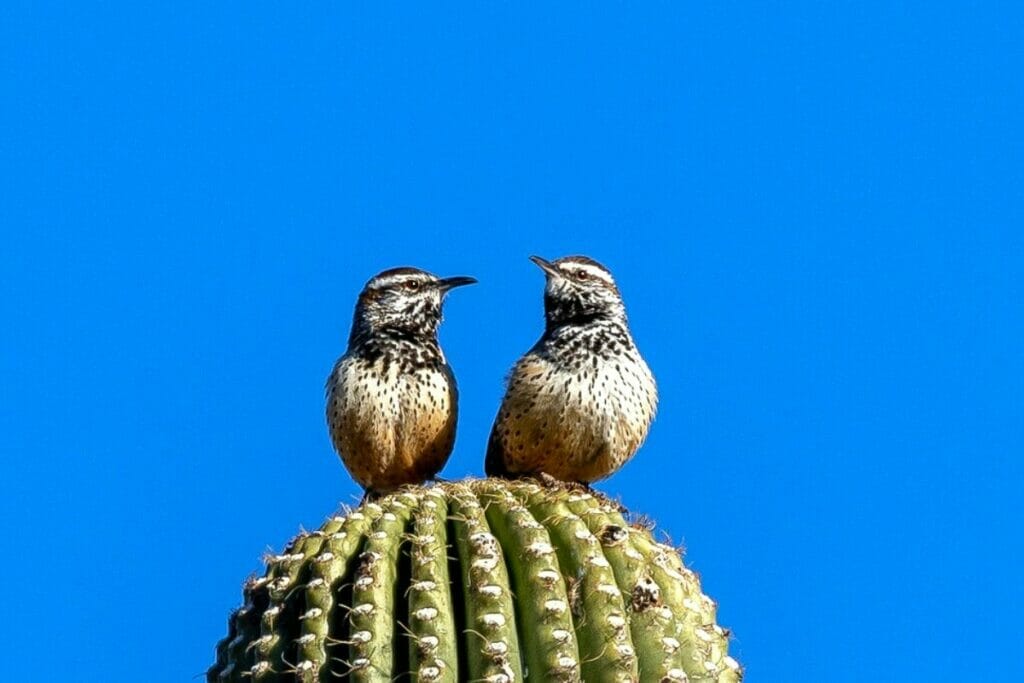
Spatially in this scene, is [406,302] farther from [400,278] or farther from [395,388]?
[395,388]

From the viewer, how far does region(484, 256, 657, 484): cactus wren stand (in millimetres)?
6918

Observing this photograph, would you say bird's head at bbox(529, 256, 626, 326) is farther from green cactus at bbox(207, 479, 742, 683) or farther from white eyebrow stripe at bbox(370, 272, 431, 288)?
green cactus at bbox(207, 479, 742, 683)

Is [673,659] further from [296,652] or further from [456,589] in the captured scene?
[296,652]

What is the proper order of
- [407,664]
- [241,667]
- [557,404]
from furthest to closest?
[557,404]
[241,667]
[407,664]

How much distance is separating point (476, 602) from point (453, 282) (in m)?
3.39

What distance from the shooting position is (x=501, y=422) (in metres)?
7.17

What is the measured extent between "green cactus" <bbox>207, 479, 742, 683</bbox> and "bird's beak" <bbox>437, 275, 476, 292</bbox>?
2755 mm

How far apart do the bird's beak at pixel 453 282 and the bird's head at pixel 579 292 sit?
34 cm

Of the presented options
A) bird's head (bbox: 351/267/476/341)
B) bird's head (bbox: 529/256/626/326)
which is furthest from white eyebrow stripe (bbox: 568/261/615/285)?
bird's head (bbox: 351/267/476/341)

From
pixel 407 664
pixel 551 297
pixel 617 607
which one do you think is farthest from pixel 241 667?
pixel 551 297

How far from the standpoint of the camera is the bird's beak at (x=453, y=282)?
751cm

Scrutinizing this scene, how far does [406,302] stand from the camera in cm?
750

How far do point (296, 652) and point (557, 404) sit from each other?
2744 millimetres

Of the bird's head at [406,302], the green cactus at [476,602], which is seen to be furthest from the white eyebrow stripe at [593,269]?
the green cactus at [476,602]
